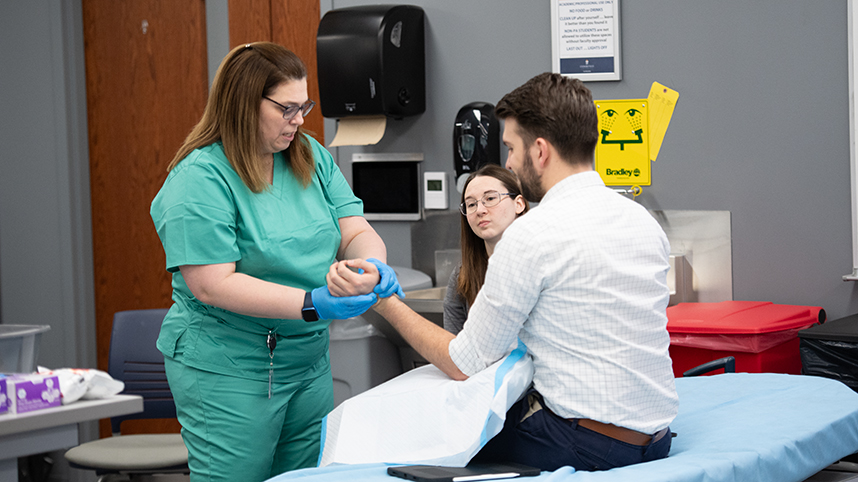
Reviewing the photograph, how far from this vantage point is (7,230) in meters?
3.69

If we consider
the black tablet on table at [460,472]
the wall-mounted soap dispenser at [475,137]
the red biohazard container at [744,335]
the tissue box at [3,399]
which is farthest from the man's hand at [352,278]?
the wall-mounted soap dispenser at [475,137]

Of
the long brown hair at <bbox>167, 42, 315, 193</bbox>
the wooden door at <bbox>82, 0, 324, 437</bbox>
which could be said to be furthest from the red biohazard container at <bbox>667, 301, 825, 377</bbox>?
the wooden door at <bbox>82, 0, 324, 437</bbox>

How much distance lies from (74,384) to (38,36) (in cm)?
288

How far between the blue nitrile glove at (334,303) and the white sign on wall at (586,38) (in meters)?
1.64

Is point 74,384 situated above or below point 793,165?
below

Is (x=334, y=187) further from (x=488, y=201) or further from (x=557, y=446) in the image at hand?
(x=557, y=446)

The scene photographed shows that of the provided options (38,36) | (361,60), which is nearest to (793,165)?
(361,60)

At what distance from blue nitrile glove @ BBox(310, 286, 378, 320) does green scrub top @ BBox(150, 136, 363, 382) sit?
13cm

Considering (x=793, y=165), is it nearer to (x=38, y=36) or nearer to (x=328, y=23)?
(x=328, y=23)

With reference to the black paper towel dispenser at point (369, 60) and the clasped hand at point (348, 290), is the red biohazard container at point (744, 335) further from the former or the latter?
the black paper towel dispenser at point (369, 60)

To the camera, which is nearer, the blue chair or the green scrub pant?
the green scrub pant

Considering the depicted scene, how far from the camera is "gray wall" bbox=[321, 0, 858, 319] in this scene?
8.28ft

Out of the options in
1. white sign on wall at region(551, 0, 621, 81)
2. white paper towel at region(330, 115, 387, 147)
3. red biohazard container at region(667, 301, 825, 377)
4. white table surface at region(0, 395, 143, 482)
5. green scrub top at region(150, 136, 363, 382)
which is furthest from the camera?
white paper towel at region(330, 115, 387, 147)

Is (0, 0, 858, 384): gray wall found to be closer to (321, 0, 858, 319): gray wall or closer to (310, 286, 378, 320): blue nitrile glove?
(321, 0, 858, 319): gray wall
